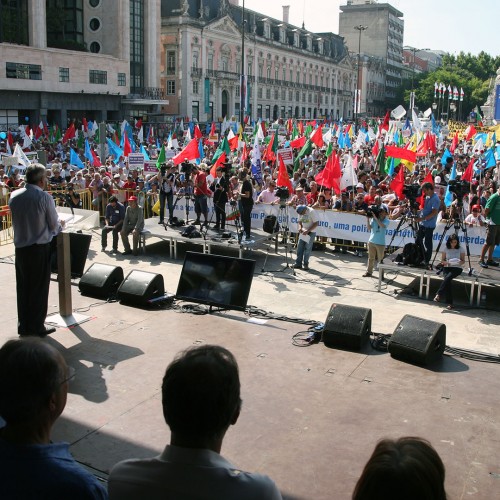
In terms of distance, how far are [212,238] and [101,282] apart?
4.24 meters

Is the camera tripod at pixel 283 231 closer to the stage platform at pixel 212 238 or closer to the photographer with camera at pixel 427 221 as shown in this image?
the stage platform at pixel 212 238

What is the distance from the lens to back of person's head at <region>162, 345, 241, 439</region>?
243cm

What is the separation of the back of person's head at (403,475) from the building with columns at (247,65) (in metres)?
56.7

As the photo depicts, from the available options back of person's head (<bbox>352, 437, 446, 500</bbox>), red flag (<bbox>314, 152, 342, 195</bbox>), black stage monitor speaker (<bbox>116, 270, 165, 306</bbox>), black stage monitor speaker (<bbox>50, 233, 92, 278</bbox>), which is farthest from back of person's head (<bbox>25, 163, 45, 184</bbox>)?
red flag (<bbox>314, 152, 342, 195</bbox>)

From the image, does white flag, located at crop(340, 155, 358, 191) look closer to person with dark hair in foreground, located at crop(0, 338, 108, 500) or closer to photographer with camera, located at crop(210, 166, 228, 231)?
photographer with camera, located at crop(210, 166, 228, 231)

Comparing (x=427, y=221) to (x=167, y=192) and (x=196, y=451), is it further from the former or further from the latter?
(x=196, y=451)

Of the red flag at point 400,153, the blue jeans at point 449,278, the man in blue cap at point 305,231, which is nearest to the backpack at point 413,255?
the blue jeans at point 449,278

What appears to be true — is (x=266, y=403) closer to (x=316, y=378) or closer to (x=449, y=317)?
(x=316, y=378)

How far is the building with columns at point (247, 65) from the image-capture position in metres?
78.1

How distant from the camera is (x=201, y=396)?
2.45 meters

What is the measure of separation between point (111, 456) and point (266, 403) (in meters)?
1.68

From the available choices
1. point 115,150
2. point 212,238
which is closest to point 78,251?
point 212,238

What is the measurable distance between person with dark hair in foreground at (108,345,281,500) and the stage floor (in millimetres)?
2499

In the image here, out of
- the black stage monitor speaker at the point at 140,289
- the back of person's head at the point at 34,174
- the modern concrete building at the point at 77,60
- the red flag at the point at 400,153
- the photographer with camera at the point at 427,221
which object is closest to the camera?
the back of person's head at the point at 34,174
